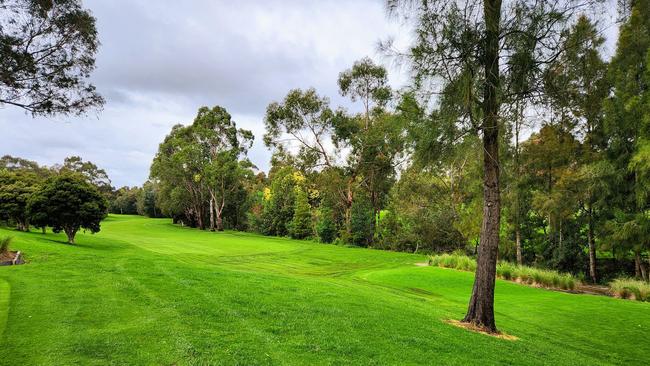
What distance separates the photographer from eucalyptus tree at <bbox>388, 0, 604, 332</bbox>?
771 cm

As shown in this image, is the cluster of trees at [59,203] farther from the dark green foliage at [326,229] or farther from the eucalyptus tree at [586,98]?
the dark green foliage at [326,229]

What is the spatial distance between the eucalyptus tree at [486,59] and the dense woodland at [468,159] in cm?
3

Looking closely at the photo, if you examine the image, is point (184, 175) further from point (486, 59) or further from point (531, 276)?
point (486, 59)

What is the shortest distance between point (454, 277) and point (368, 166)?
19159 mm

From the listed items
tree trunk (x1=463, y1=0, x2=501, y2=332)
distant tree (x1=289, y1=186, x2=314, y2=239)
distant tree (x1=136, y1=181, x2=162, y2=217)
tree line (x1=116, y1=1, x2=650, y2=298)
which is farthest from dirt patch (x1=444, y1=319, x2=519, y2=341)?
distant tree (x1=136, y1=181, x2=162, y2=217)

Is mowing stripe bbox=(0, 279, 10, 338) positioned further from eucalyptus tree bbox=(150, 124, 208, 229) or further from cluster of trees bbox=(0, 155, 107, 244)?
eucalyptus tree bbox=(150, 124, 208, 229)

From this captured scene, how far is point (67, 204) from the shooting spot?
647 inches

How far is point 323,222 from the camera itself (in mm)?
35500

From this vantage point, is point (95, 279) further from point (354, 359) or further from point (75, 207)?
point (75, 207)

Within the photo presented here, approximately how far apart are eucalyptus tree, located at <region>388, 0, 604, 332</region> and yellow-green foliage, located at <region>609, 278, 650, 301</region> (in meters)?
10.00

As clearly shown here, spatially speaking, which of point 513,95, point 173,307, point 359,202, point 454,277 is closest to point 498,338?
point 513,95

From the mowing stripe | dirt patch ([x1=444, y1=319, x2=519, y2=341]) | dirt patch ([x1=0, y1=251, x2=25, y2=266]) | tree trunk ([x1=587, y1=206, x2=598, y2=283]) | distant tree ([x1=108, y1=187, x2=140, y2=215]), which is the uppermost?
distant tree ([x1=108, y1=187, x2=140, y2=215])

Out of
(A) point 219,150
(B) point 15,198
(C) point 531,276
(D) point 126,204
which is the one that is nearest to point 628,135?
(C) point 531,276

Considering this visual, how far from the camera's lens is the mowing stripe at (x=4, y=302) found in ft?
16.9
